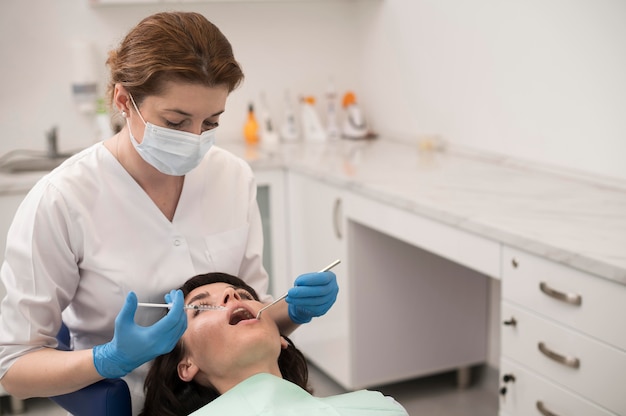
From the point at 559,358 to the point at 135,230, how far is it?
1.02 m

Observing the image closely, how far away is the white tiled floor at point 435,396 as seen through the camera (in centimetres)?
295

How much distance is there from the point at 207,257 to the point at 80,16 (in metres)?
1.94

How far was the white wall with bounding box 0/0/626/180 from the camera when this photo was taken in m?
2.50

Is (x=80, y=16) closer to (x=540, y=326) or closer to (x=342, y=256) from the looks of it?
(x=342, y=256)

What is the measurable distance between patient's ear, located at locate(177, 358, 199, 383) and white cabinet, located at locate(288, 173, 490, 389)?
1.17 m

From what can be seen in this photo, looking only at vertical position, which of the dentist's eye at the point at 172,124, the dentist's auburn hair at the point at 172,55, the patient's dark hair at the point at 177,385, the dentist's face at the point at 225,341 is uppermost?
the dentist's auburn hair at the point at 172,55

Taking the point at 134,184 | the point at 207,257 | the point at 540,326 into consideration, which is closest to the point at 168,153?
the point at 134,184

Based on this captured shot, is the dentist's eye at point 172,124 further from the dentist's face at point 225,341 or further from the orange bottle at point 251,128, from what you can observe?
the orange bottle at point 251,128

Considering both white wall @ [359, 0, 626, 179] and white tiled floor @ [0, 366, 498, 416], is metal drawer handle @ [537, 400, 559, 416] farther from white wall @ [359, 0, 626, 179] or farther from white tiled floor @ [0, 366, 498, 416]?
white tiled floor @ [0, 366, 498, 416]

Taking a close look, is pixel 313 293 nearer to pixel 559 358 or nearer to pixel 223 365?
pixel 223 365

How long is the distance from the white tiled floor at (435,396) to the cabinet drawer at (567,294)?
3.36 feet

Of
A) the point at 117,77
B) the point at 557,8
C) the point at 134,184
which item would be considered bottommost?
the point at 134,184

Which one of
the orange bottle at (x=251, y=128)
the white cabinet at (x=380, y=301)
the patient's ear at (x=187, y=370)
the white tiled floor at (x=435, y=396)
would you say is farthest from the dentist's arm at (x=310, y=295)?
the orange bottle at (x=251, y=128)

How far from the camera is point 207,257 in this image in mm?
1770
